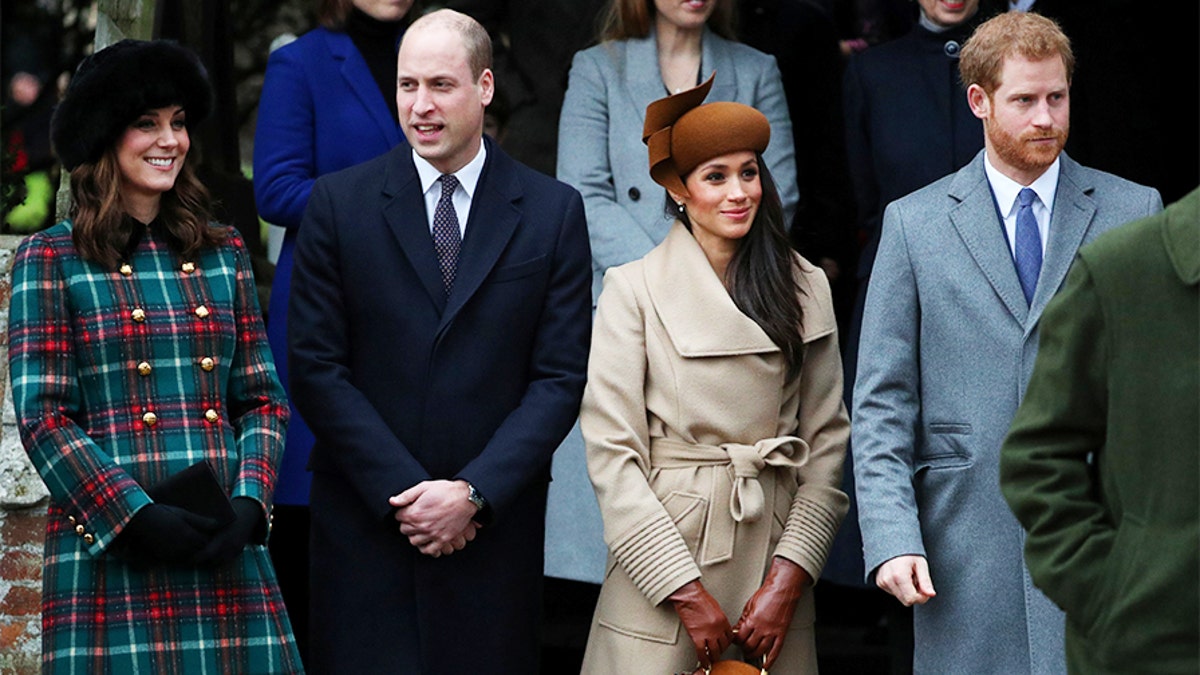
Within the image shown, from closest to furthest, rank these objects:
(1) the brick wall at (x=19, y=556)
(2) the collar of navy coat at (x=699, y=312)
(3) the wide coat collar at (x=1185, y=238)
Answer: (3) the wide coat collar at (x=1185, y=238), (2) the collar of navy coat at (x=699, y=312), (1) the brick wall at (x=19, y=556)

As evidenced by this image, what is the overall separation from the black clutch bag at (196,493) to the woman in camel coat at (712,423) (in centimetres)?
89

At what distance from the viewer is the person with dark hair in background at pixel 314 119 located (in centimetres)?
540

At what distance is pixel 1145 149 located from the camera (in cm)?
649

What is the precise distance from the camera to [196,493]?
4.20m

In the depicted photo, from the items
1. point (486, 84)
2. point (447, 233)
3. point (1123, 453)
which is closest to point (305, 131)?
point (486, 84)

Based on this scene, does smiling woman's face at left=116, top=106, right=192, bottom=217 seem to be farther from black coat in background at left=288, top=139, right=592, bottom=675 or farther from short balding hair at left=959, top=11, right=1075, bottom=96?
short balding hair at left=959, top=11, right=1075, bottom=96

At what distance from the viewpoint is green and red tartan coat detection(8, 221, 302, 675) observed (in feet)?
13.7

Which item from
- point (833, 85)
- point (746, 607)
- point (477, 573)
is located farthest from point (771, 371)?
point (833, 85)

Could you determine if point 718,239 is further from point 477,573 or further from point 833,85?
point 833,85

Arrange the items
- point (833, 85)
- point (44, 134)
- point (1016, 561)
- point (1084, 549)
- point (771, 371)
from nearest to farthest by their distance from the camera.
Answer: point (1084, 549) → point (1016, 561) → point (771, 371) → point (833, 85) → point (44, 134)

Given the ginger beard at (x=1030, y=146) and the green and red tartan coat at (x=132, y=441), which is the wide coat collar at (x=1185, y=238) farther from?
the green and red tartan coat at (x=132, y=441)

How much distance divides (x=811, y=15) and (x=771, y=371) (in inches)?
88.8

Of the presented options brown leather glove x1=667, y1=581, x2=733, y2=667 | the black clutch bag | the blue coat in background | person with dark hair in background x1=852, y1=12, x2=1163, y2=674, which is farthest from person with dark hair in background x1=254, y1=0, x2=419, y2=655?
person with dark hair in background x1=852, y1=12, x2=1163, y2=674

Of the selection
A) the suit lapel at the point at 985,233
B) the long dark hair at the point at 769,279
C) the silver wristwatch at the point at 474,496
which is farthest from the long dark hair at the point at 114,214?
the suit lapel at the point at 985,233
